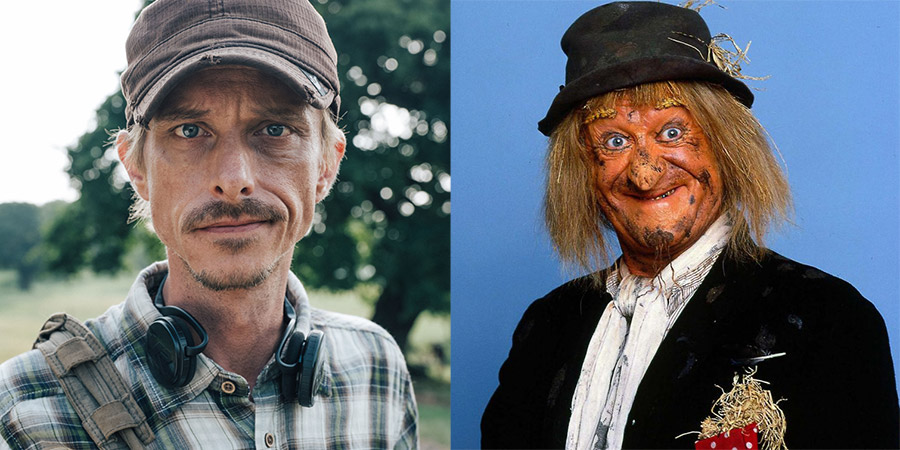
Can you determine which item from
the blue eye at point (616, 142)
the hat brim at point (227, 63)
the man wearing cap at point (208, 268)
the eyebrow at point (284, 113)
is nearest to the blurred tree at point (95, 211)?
the man wearing cap at point (208, 268)

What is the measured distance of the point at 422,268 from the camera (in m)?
2.91

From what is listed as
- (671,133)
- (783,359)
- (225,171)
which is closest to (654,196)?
(671,133)

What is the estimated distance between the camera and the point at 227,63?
2270 mm

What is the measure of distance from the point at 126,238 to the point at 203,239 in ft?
1.28

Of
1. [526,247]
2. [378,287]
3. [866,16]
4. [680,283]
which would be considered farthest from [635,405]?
[866,16]

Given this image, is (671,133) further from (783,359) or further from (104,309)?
(104,309)

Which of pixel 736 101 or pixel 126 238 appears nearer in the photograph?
pixel 736 101

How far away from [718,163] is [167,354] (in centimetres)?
153

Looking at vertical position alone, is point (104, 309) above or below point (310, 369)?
above

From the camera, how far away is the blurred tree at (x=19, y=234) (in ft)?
8.70

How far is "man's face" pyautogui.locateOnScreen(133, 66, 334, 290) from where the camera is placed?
2.29 m

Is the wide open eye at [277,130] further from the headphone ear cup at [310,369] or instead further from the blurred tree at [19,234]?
the blurred tree at [19,234]

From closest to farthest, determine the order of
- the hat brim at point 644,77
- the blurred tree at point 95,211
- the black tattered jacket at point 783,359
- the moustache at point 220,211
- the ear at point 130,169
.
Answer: the black tattered jacket at point 783,359, the hat brim at point 644,77, the moustache at point 220,211, the ear at point 130,169, the blurred tree at point 95,211

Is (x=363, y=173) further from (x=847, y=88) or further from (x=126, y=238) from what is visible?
(x=847, y=88)
